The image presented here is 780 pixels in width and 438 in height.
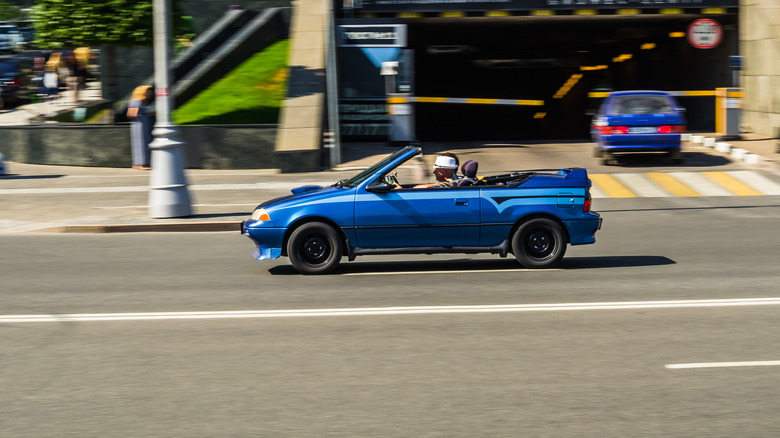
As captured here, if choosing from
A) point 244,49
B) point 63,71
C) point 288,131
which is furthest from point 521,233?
point 63,71

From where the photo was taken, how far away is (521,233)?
34.0ft

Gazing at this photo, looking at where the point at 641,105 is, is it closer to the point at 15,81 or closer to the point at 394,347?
the point at 394,347

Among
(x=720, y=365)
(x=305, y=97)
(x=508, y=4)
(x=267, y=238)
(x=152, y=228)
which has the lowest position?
(x=720, y=365)

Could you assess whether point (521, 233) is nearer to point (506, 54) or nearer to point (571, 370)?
point (571, 370)

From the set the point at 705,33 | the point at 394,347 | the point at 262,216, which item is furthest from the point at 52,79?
the point at 394,347

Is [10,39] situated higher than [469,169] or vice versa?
[10,39]

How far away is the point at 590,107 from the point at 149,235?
29.2m

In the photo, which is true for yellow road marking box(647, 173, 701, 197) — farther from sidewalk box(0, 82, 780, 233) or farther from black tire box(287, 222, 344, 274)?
black tire box(287, 222, 344, 274)

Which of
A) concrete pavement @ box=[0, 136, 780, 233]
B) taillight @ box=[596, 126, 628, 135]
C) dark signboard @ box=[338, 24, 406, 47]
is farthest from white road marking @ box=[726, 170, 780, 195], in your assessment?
dark signboard @ box=[338, 24, 406, 47]

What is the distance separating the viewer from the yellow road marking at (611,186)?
18.0m

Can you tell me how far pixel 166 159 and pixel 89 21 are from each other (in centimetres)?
869

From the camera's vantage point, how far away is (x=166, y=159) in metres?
15.1

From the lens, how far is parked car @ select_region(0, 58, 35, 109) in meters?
32.8

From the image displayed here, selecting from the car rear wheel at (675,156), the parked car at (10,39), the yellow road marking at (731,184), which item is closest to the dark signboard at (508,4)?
the car rear wheel at (675,156)
